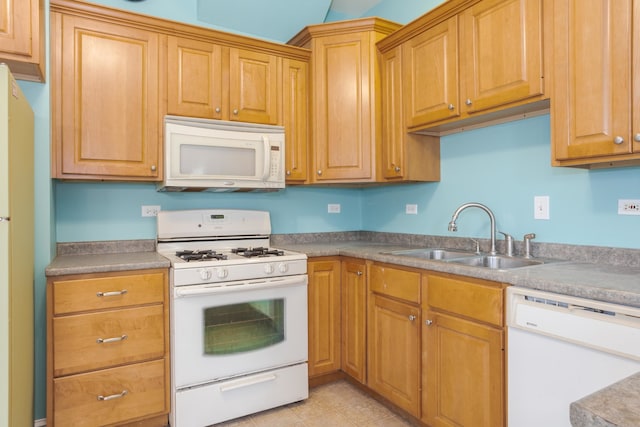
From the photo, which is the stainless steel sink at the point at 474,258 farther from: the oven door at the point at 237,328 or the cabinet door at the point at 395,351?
the oven door at the point at 237,328

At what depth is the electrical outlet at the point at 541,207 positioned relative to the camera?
208 centimetres

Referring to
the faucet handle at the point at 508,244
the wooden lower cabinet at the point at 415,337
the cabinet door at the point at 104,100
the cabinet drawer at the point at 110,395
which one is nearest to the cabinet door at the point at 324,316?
the wooden lower cabinet at the point at 415,337

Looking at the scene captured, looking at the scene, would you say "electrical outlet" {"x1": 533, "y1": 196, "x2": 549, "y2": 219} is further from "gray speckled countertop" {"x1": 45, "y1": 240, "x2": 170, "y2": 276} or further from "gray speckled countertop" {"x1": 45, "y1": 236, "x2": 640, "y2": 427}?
"gray speckled countertop" {"x1": 45, "y1": 240, "x2": 170, "y2": 276}

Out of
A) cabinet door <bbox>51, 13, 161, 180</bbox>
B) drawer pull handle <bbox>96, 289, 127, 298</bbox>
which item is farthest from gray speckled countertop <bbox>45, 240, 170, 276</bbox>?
cabinet door <bbox>51, 13, 161, 180</bbox>

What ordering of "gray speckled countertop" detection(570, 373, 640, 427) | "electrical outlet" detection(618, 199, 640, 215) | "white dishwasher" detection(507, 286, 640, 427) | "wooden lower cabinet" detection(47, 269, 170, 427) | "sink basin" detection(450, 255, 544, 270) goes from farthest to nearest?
"sink basin" detection(450, 255, 544, 270) → "wooden lower cabinet" detection(47, 269, 170, 427) → "electrical outlet" detection(618, 199, 640, 215) → "white dishwasher" detection(507, 286, 640, 427) → "gray speckled countertop" detection(570, 373, 640, 427)

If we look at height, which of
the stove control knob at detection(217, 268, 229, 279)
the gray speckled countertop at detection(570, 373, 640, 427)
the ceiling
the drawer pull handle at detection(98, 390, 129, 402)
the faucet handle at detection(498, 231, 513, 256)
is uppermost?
the ceiling

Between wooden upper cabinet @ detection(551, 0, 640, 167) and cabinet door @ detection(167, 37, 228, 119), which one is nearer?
wooden upper cabinet @ detection(551, 0, 640, 167)

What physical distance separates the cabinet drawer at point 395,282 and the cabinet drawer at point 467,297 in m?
0.08

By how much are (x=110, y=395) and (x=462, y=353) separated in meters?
1.74

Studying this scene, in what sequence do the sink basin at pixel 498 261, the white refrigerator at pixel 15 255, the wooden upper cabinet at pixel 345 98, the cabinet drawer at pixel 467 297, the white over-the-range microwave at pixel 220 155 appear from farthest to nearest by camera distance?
the wooden upper cabinet at pixel 345 98
the white over-the-range microwave at pixel 220 155
the sink basin at pixel 498 261
the cabinet drawer at pixel 467 297
the white refrigerator at pixel 15 255

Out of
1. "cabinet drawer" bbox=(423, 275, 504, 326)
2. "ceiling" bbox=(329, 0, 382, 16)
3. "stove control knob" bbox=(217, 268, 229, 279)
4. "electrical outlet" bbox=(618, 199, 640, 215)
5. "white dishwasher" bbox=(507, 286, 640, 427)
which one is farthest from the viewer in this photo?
"ceiling" bbox=(329, 0, 382, 16)

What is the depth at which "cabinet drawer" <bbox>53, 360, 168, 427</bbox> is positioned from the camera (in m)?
1.92

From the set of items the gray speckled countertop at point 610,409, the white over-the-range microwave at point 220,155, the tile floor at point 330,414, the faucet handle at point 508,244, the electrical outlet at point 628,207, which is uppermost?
the white over-the-range microwave at point 220,155

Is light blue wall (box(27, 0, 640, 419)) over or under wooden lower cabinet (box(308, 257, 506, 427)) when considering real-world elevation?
over
